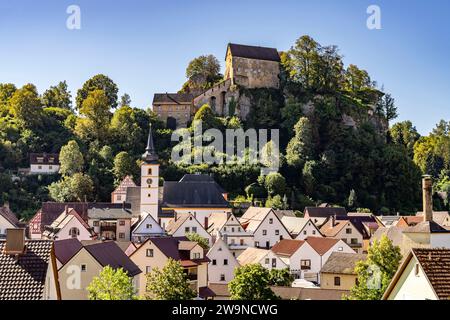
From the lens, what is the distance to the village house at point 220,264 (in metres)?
34.4

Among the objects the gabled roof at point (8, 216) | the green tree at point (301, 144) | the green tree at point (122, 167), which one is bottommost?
the gabled roof at point (8, 216)

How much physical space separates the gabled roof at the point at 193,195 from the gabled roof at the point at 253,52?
94.0ft

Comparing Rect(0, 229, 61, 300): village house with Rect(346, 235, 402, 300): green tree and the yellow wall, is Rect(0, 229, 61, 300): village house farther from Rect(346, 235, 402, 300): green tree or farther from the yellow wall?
Rect(346, 235, 402, 300): green tree

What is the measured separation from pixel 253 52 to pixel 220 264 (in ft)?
190

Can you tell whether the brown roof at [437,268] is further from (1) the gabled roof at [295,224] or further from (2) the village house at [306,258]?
(1) the gabled roof at [295,224]

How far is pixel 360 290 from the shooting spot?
22016 millimetres

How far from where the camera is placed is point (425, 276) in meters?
9.61

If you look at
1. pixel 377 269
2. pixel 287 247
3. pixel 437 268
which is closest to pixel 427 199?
pixel 377 269

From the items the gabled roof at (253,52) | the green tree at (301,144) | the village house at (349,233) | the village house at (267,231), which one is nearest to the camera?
the village house at (267,231)

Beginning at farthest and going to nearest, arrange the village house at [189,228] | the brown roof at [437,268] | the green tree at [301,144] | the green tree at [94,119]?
the green tree at [94,119] → the green tree at [301,144] → the village house at [189,228] → the brown roof at [437,268]

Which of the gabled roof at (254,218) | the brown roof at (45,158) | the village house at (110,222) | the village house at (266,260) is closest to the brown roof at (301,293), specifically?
the village house at (266,260)

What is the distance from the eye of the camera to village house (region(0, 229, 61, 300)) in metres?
10.8

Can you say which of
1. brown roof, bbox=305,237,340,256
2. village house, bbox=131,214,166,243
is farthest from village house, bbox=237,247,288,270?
village house, bbox=131,214,166,243

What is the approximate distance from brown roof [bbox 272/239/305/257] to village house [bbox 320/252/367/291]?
607 centimetres
